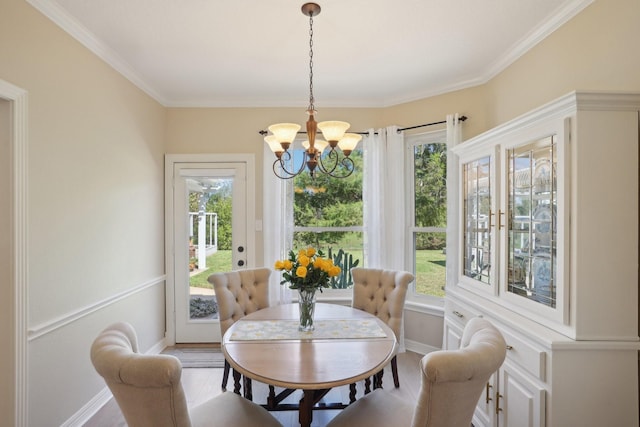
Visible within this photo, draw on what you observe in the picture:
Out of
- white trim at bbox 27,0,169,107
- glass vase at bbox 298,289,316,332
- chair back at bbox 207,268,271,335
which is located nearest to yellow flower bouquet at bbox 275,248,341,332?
glass vase at bbox 298,289,316,332

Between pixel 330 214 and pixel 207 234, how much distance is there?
139 centimetres

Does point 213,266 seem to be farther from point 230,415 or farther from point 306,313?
point 230,415

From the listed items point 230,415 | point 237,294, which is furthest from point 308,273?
point 237,294

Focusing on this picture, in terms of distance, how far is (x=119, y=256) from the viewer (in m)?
2.76

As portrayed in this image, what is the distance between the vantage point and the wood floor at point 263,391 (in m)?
2.35

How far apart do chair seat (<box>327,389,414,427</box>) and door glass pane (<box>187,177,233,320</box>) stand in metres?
2.39

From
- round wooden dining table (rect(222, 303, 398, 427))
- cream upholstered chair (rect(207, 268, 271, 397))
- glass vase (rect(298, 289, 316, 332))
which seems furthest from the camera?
cream upholstered chair (rect(207, 268, 271, 397))

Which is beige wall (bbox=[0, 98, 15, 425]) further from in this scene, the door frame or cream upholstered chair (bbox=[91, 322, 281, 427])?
the door frame

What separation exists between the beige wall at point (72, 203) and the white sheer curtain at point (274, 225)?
1.18 metres

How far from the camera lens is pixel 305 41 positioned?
243 centimetres

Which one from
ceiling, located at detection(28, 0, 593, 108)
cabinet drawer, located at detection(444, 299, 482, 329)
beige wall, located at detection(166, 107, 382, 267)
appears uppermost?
ceiling, located at detection(28, 0, 593, 108)

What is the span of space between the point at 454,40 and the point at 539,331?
2.02 m

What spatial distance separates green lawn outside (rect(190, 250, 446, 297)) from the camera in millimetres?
3447

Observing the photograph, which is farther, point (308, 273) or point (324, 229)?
point (324, 229)
